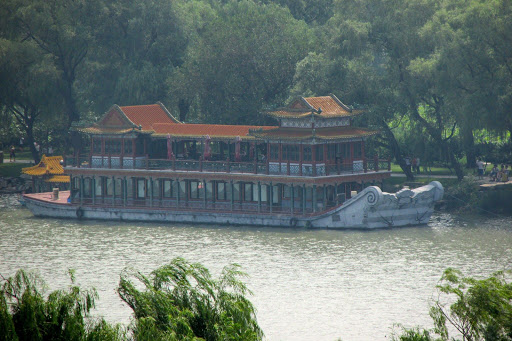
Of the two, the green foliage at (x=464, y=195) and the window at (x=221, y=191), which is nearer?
the window at (x=221, y=191)

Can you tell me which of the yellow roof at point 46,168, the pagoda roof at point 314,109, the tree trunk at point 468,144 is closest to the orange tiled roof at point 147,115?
the yellow roof at point 46,168

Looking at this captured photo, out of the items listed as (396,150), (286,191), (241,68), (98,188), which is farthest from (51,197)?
(396,150)

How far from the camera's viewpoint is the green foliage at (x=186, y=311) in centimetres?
3866

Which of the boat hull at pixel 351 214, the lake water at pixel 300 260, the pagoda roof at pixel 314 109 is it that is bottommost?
the lake water at pixel 300 260

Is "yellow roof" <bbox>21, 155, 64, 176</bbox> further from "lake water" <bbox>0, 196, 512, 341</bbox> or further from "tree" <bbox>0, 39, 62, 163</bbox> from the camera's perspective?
"lake water" <bbox>0, 196, 512, 341</bbox>

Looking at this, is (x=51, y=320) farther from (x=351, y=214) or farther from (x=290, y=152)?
(x=290, y=152)

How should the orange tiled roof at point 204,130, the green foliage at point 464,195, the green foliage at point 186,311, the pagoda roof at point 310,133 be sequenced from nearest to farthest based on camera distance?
1. the green foliage at point 186,311
2. the pagoda roof at point 310,133
3. the orange tiled roof at point 204,130
4. the green foliage at point 464,195

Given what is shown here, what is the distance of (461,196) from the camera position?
84000mm

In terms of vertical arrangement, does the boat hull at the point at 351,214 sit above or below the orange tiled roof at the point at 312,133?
below

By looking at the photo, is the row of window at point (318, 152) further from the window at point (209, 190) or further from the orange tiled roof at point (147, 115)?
the orange tiled roof at point (147, 115)

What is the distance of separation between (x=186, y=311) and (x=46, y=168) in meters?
57.1

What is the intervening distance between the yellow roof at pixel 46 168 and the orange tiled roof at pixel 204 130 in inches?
508

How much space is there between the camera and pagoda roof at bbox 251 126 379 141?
7725 cm

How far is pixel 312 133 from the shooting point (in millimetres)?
77500
